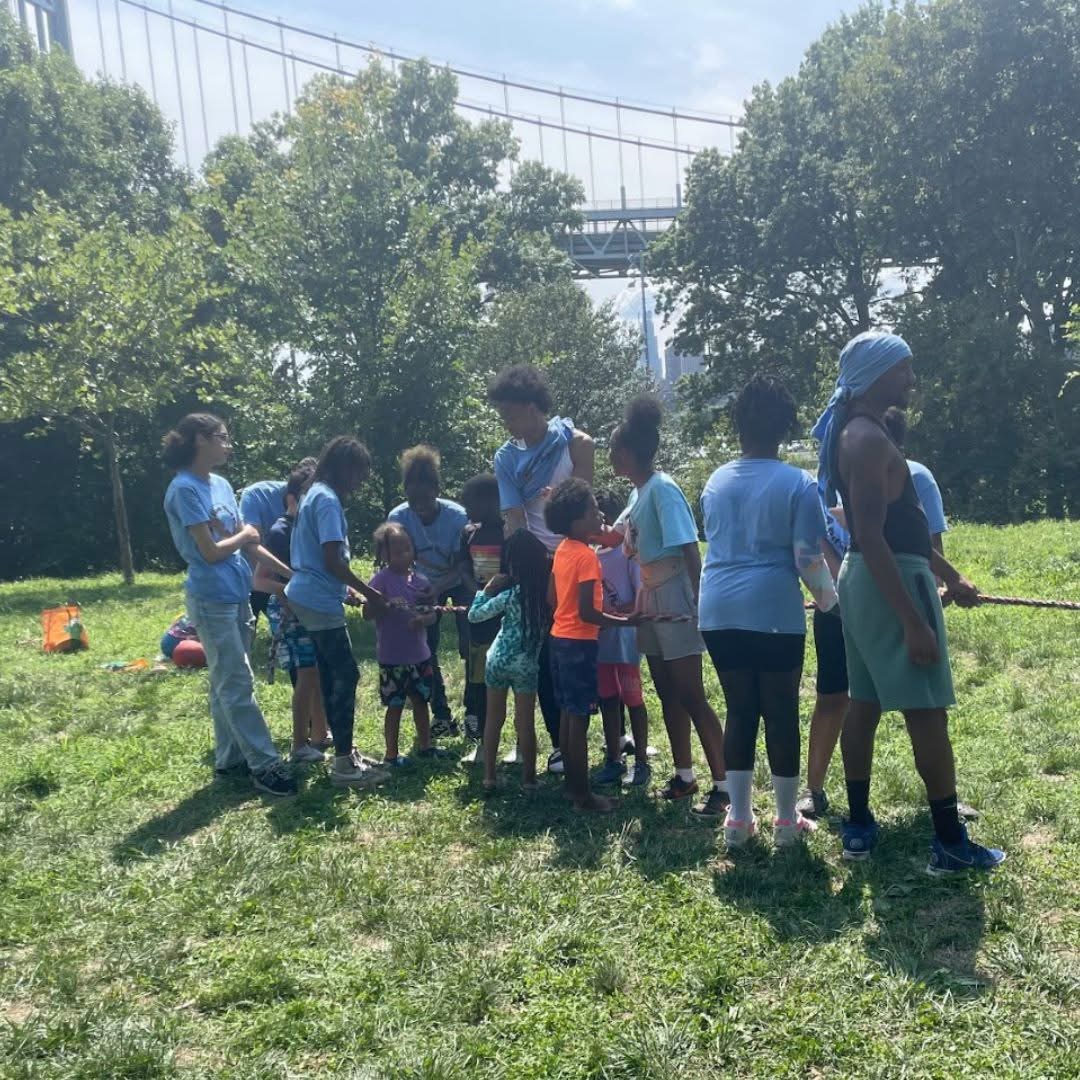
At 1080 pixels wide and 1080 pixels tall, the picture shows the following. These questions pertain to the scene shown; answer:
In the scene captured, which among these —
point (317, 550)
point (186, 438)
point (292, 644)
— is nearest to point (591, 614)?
point (317, 550)

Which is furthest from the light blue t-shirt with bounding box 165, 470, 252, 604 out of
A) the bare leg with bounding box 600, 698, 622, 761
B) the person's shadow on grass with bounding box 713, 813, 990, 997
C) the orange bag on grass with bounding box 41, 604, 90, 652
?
the orange bag on grass with bounding box 41, 604, 90, 652

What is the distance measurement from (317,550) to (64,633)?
265 inches

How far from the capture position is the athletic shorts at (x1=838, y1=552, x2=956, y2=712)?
143 inches

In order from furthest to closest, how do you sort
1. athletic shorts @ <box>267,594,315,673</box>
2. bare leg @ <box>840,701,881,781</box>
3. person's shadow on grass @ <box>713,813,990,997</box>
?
1. athletic shorts @ <box>267,594,315,673</box>
2. bare leg @ <box>840,701,881,781</box>
3. person's shadow on grass @ <box>713,813,990,997</box>

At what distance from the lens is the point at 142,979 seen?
3.29 m

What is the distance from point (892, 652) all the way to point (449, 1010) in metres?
1.91

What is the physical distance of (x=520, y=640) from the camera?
508 cm

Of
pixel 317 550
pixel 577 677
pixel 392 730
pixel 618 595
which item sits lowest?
pixel 392 730

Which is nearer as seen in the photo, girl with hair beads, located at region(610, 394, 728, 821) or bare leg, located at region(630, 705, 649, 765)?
girl with hair beads, located at region(610, 394, 728, 821)

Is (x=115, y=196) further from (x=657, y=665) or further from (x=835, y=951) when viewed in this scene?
(x=835, y=951)

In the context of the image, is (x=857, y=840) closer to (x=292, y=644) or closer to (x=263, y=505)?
(x=292, y=644)

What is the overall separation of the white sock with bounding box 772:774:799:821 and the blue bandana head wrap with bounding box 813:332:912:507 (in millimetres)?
1157

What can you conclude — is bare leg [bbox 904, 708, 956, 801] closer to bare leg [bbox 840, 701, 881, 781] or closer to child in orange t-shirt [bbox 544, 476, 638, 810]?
bare leg [bbox 840, 701, 881, 781]

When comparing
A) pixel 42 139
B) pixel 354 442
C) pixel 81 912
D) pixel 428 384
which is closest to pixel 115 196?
pixel 42 139
